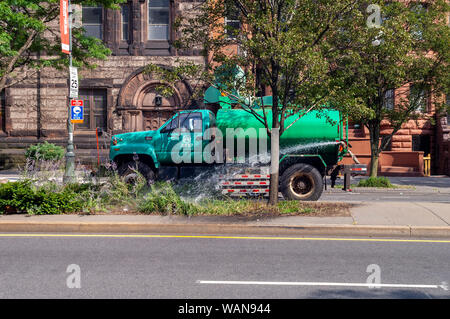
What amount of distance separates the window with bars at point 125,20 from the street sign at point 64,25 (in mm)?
10087

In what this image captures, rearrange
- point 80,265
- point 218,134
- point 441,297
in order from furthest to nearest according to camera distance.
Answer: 1. point 218,134
2. point 80,265
3. point 441,297

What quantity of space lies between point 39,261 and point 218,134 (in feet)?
27.5

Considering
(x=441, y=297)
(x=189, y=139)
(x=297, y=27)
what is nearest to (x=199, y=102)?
(x=189, y=139)

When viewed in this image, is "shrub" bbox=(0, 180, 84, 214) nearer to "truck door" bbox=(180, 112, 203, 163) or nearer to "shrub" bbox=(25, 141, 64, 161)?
"truck door" bbox=(180, 112, 203, 163)

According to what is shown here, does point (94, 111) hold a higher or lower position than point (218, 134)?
higher

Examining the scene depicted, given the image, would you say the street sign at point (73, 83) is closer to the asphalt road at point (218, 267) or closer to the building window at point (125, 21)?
the asphalt road at point (218, 267)

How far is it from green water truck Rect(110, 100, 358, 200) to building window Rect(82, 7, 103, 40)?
15593 millimetres

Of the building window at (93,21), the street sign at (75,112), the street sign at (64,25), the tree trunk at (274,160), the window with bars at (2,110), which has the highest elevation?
the building window at (93,21)

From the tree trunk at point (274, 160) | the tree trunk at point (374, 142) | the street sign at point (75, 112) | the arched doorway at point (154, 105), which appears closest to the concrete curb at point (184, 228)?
the tree trunk at point (274, 160)

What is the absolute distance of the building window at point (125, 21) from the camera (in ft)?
92.7

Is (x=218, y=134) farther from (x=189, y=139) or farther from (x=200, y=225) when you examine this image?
(x=200, y=225)

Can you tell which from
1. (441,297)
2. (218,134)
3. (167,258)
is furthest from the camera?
(218,134)

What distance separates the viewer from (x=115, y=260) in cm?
732

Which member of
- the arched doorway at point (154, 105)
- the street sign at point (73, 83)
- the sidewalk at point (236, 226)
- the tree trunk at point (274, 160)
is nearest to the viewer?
the sidewalk at point (236, 226)
